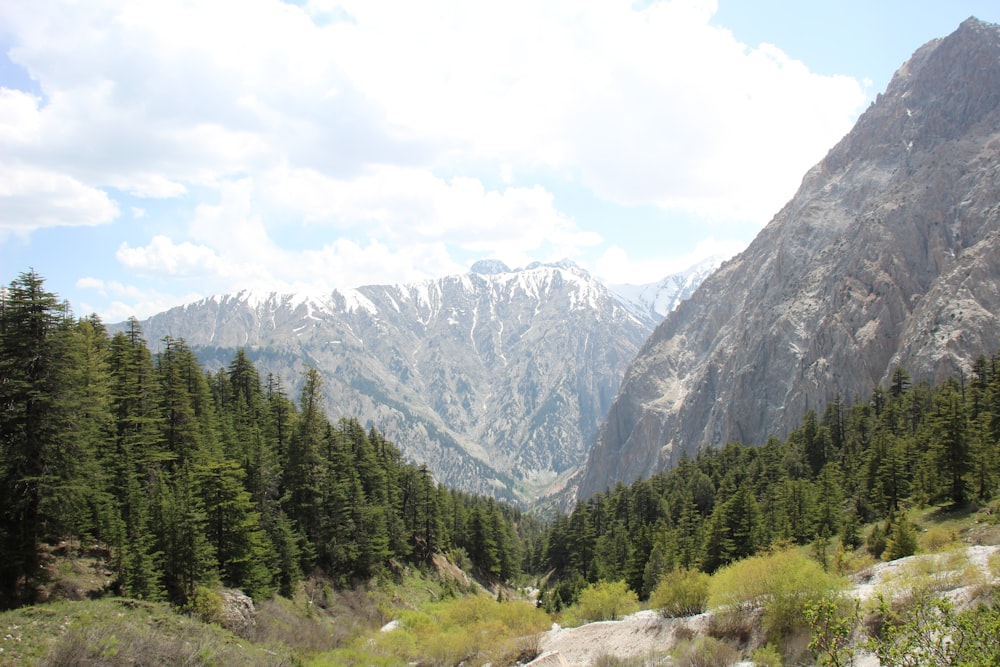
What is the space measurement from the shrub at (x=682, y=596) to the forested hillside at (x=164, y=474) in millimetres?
23946

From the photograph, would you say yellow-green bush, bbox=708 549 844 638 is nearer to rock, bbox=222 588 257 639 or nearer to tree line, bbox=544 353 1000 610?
tree line, bbox=544 353 1000 610

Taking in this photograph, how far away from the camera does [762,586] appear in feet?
76.8

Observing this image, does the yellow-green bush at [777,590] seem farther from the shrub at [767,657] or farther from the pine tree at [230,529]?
the pine tree at [230,529]

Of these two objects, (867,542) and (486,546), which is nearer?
(867,542)

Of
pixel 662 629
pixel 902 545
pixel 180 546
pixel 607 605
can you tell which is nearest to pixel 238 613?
pixel 180 546

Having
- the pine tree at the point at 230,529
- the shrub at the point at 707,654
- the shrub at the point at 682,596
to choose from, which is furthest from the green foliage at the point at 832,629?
the pine tree at the point at 230,529

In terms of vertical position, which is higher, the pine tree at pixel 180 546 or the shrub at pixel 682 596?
the pine tree at pixel 180 546

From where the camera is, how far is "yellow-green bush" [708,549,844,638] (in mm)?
21494

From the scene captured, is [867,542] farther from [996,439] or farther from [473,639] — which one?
[473,639]

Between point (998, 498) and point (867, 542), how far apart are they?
8850 mm

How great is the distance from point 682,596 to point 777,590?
28.2 feet

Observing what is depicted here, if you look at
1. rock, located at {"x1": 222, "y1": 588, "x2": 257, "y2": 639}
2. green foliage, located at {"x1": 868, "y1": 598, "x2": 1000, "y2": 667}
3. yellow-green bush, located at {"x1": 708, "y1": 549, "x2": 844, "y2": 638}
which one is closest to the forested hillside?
rock, located at {"x1": 222, "y1": 588, "x2": 257, "y2": 639}

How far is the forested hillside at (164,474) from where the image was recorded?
25.6 metres

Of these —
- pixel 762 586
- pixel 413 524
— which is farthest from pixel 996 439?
pixel 413 524
